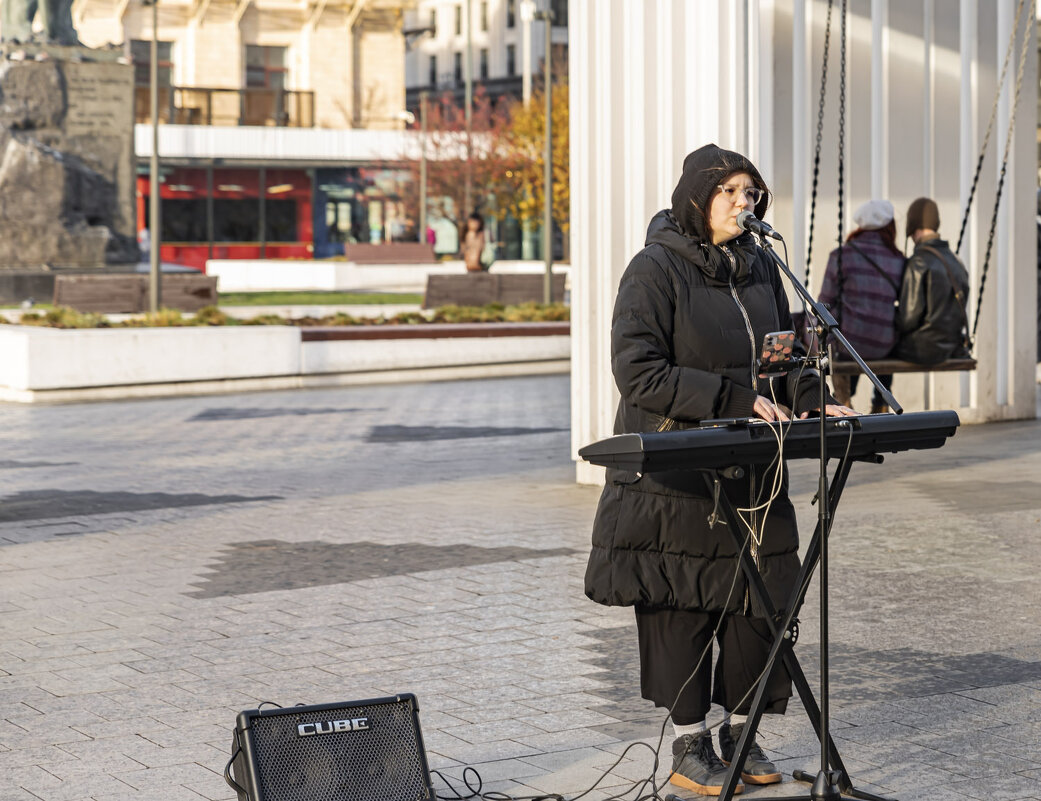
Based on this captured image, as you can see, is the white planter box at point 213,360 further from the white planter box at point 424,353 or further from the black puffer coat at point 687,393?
the black puffer coat at point 687,393

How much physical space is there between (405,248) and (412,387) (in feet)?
96.0

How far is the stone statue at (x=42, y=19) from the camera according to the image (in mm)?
30844

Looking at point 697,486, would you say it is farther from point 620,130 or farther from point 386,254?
point 386,254

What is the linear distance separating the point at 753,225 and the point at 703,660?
132 cm

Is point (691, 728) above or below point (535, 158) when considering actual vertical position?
below

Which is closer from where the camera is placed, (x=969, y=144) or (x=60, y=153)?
(x=969, y=144)

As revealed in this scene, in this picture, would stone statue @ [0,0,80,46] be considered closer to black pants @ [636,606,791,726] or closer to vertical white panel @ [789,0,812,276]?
vertical white panel @ [789,0,812,276]

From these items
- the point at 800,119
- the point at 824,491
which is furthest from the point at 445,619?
the point at 800,119

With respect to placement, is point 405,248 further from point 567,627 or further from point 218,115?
point 567,627

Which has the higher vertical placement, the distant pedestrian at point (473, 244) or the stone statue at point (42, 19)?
the stone statue at point (42, 19)

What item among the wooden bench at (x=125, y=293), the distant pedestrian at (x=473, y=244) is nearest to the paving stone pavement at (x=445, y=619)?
the wooden bench at (x=125, y=293)

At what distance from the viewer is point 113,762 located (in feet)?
18.2

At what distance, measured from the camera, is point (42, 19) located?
30.9 metres

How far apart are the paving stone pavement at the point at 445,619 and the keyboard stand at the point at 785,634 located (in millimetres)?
365
